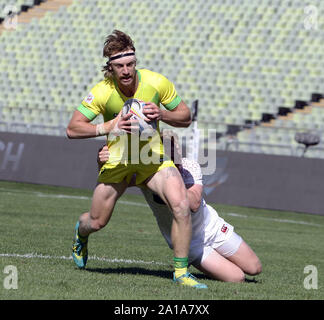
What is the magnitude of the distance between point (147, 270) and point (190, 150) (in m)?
12.5

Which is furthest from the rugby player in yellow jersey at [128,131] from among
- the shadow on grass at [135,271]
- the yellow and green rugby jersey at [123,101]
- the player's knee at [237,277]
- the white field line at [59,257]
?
the white field line at [59,257]

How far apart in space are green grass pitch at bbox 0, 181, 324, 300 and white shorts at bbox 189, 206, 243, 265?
296 mm

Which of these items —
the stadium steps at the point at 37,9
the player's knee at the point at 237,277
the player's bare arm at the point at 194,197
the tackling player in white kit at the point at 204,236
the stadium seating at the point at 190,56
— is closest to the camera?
the player's bare arm at the point at 194,197

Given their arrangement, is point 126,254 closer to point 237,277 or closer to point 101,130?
point 237,277

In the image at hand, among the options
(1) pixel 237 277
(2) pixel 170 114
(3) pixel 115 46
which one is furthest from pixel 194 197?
(3) pixel 115 46

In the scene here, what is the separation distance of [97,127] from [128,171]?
52 centimetres

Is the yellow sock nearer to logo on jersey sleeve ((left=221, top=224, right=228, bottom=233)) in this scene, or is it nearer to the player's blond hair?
logo on jersey sleeve ((left=221, top=224, right=228, bottom=233))

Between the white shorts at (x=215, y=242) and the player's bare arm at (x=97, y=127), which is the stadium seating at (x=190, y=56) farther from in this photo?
the player's bare arm at (x=97, y=127)

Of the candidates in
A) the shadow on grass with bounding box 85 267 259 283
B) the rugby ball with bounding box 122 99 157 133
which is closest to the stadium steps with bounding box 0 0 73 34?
the shadow on grass with bounding box 85 267 259 283

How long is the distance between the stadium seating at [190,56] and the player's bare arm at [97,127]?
15.2 meters

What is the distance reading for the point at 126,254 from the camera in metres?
10.7

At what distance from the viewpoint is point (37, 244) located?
10.7m

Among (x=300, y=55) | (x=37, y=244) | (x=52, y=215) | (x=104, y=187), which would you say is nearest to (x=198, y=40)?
(x=300, y=55)

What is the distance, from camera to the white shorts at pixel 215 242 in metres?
8.59
